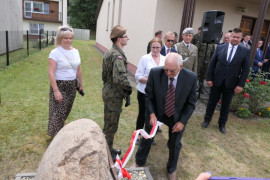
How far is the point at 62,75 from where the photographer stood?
354 centimetres

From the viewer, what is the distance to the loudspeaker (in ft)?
20.1

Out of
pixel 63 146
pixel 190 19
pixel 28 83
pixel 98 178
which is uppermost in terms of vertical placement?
pixel 190 19

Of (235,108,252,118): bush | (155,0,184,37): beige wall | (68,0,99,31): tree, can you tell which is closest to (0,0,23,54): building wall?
(155,0,184,37): beige wall

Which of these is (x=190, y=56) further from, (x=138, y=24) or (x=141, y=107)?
(x=138, y=24)

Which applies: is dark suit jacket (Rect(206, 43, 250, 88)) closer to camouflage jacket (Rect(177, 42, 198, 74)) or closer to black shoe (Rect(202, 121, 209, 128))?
camouflage jacket (Rect(177, 42, 198, 74))

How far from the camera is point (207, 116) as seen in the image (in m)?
5.27

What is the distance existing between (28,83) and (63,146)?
21.1 feet

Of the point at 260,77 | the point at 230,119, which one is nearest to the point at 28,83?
the point at 230,119

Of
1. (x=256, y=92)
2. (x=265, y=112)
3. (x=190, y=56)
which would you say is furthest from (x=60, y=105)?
(x=265, y=112)

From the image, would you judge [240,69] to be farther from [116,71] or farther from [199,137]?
[116,71]

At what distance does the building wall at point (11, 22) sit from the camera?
521 inches

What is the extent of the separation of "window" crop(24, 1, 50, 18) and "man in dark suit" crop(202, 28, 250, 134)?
36.8 meters

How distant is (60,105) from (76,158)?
6.53ft

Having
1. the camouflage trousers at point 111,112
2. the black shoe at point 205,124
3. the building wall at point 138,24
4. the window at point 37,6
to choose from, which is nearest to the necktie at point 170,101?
the camouflage trousers at point 111,112
